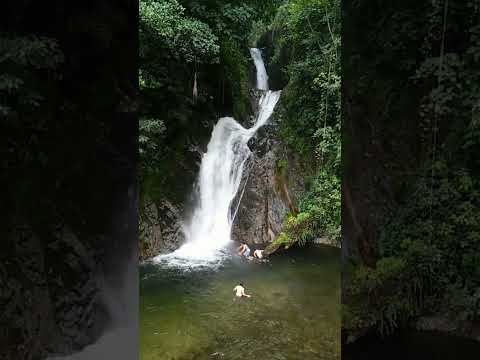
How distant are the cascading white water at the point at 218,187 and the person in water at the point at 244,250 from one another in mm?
466

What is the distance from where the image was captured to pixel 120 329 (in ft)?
11.2

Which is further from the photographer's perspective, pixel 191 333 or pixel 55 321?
pixel 191 333

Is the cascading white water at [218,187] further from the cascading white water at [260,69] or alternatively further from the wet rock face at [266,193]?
the cascading white water at [260,69]

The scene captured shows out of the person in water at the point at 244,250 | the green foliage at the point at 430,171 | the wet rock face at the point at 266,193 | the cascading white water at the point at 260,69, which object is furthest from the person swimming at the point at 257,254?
the cascading white water at the point at 260,69

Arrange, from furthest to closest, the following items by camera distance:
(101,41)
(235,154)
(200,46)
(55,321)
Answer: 1. (235,154)
2. (200,46)
3. (101,41)
4. (55,321)

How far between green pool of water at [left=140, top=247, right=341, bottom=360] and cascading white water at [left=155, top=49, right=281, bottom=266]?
3.99 feet

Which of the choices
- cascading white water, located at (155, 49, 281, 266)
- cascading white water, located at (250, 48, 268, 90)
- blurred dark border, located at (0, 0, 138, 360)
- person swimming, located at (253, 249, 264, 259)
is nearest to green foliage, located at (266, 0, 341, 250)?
person swimming, located at (253, 249, 264, 259)

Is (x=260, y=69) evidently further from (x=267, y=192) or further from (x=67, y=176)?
(x=67, y=176)

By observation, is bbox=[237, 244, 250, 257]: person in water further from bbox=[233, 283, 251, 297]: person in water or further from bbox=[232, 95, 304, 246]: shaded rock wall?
bbox=[233, 283, 251, 297]: person in water

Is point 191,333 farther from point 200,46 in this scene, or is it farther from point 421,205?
point 200,46

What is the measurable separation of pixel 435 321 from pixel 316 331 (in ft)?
6.73

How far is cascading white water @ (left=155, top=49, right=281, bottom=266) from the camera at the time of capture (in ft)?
24.5

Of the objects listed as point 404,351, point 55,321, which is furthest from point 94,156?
point 404,351

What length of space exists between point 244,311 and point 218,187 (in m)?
3.87
